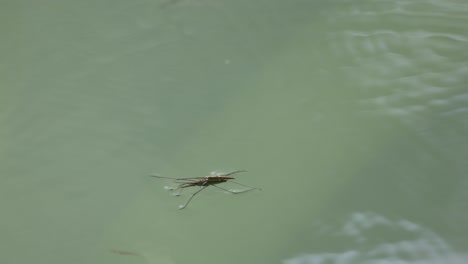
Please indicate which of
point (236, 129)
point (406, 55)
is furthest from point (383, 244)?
point (406, 55)

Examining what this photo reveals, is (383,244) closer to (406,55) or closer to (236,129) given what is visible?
(236,129)

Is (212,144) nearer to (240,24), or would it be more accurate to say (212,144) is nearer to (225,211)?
(225,211)

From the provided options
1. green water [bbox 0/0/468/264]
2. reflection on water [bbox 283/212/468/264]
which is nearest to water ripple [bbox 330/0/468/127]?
green water [bbox 0/0/468/264]

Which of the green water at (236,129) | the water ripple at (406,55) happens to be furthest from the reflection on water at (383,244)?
the water ripple at (406,55)

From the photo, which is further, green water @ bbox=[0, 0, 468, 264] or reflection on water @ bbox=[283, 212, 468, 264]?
green water @ bbox=[0, 0, 468, 264]

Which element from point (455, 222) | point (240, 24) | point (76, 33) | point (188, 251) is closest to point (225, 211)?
point (188, 251)

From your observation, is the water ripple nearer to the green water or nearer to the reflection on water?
the green water

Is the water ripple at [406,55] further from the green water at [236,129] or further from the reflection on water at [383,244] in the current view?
the reflection on water at [383,244]

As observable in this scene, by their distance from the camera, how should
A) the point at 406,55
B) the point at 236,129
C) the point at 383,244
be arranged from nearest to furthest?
the point at 383,244
the point at 236,129
the point at 406,55
